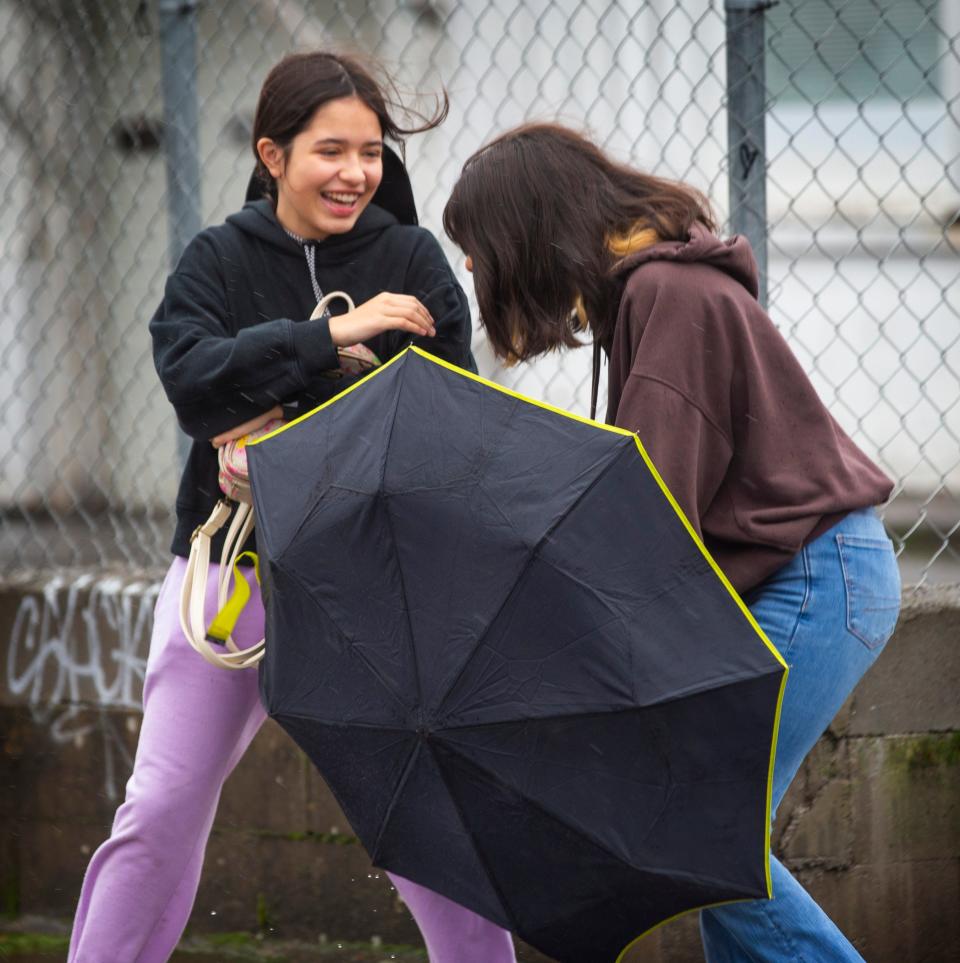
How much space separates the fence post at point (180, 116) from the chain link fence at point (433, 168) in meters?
0.02

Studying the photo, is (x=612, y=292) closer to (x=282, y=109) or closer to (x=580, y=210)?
(x=580, y=210)

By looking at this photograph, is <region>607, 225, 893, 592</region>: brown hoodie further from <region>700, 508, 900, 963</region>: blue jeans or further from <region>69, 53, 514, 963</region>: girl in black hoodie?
<region>69, 53, 514, 963</region>: girl in black hoodie

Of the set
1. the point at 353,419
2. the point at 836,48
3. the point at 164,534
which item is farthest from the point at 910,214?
the point at 353,419

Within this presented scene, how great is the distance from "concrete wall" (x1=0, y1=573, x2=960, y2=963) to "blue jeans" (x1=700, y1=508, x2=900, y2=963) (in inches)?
45.0

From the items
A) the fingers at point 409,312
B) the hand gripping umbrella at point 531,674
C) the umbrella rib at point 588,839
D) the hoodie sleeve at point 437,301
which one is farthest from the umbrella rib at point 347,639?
the hoodie sleeve at point 437,301

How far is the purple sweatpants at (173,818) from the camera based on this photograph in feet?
8.87

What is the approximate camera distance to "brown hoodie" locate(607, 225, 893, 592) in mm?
2139

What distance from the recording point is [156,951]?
9.14 ft

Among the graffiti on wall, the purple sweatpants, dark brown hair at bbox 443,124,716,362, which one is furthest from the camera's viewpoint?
the graffiti on wall

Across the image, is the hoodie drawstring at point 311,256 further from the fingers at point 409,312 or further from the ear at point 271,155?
the fingers at point 409,312

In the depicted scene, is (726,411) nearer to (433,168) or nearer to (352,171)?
(352,171)

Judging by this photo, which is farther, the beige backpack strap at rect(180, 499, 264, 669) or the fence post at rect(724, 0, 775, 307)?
the fence post at rect(724, 0, 775, 307)

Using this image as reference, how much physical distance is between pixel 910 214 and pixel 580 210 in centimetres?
375

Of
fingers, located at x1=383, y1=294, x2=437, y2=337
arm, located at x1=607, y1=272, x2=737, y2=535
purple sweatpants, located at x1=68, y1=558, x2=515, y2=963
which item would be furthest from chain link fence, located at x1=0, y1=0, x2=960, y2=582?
arm, located at x1=607, y1=272, x2=737, y2=535
